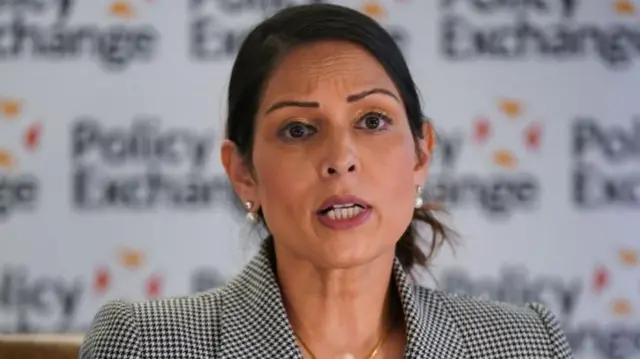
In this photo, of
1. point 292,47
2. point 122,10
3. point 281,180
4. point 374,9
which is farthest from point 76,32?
point 281,180

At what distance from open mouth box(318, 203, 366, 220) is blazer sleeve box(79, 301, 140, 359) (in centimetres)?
31

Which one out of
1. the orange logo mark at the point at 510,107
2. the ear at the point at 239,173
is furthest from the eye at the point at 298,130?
the orange logo mark at the point at 510,107

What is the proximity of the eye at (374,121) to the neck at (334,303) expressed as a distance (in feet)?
0.62

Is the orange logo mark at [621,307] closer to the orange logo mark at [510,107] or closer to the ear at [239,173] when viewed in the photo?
the orange logo mark at [510,107]

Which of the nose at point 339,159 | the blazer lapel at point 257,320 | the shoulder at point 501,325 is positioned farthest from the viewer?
the shoulder at point 501,325

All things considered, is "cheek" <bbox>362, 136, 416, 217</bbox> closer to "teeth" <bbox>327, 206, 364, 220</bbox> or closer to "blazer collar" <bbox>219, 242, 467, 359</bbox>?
"teeth" <bbox>327, 206, 364, 220</bbox>

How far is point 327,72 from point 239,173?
0.68 ft

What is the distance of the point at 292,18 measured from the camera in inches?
56.3

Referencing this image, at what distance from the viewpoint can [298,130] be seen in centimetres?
135

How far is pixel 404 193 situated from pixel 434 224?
0.31 meters

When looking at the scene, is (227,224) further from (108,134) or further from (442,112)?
(442,112)

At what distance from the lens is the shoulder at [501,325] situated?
4.91 feet

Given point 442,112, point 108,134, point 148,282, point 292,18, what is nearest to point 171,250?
point 148,282

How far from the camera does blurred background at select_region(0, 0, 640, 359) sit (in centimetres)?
247
